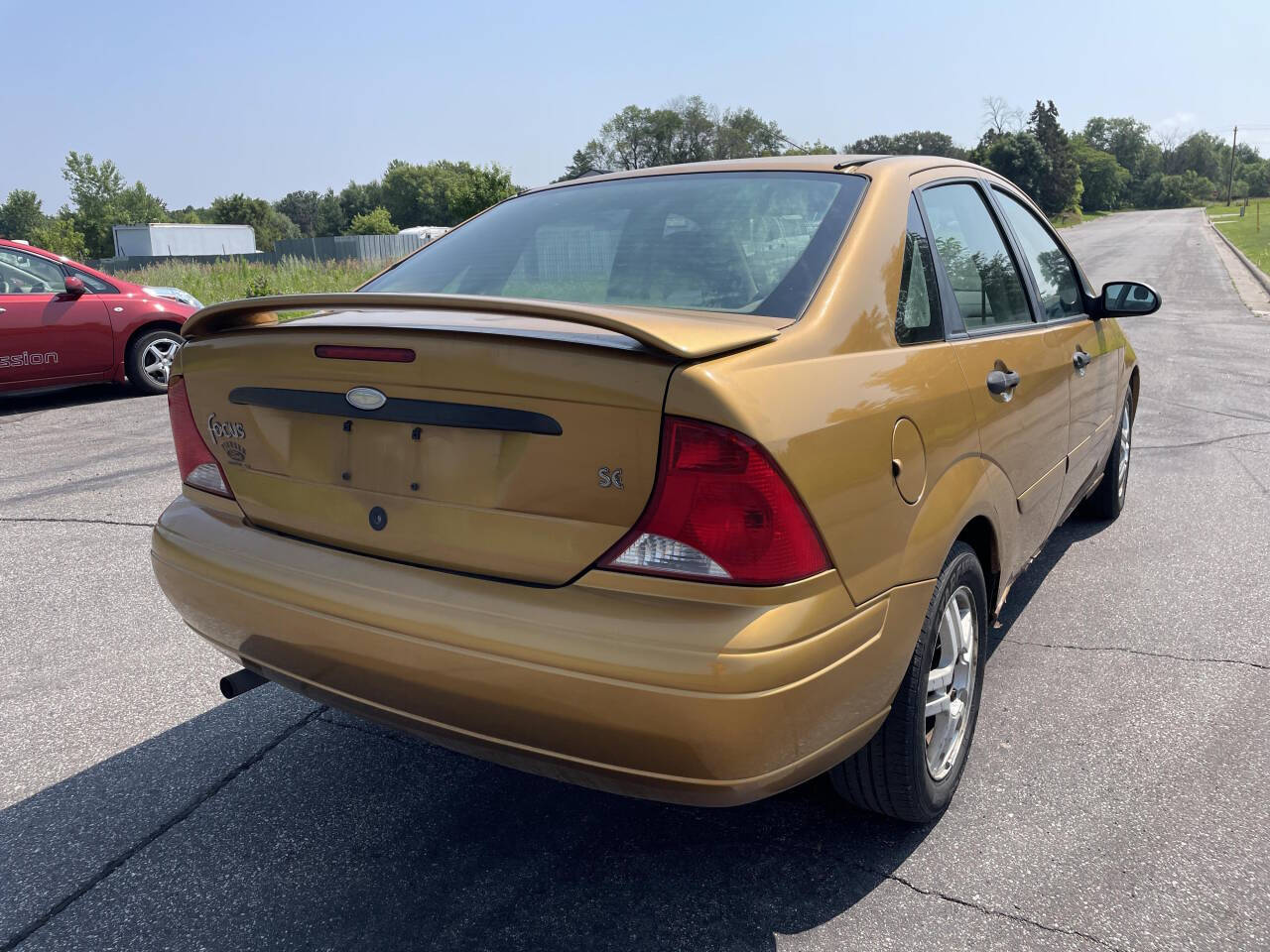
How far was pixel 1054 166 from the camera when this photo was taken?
7400cm

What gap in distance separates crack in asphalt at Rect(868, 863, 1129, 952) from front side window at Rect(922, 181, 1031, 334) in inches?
57.7

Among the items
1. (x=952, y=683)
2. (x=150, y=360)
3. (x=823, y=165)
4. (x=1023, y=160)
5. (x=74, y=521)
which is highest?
(x=1023, y=160)

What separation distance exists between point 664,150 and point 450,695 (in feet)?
410

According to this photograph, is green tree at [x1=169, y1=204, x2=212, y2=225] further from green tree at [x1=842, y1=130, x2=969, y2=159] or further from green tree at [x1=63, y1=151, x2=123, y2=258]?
green tree at [x1=842, y1=130, x2=969, y2=159]

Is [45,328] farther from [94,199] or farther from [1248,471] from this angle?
[94,199]

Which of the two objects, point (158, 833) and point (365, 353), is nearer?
point (365, 353)

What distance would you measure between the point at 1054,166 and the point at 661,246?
80.5m

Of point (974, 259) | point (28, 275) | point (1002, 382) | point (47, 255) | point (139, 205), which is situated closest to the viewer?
point (1002, 382)

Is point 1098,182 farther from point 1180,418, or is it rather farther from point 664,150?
point 1180,418

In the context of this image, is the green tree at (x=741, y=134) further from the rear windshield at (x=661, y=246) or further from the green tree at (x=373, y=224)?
the rear windshield at (x=661, y=246)

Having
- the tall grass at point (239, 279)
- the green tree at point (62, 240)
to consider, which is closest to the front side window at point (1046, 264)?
the tall grass at point (239, 279)

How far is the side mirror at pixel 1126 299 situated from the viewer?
4.08 metres

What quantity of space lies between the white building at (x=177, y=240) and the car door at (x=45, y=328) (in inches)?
2635

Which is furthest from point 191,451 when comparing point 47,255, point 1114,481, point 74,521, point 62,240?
point 62,240
